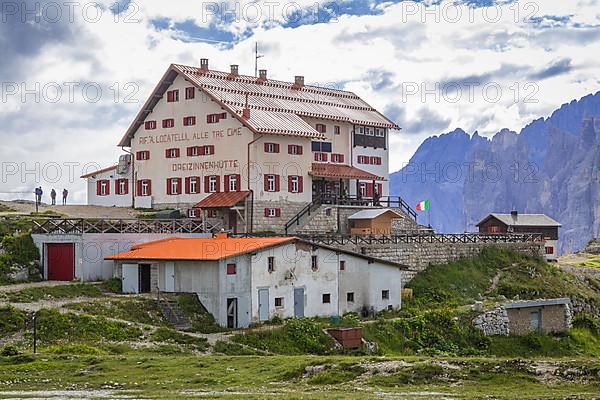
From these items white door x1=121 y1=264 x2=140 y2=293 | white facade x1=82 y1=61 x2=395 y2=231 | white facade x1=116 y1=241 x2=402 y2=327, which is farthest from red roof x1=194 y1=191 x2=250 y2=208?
white door x1=121 y1=264 x2=140 y2=293

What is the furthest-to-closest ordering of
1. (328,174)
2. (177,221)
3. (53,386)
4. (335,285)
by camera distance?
(328,174), (177,221), (335,285), (53,386)

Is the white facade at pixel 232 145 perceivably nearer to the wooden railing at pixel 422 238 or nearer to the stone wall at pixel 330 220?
the stone wall at pixel 330 220

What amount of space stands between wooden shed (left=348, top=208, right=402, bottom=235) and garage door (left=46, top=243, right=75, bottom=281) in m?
22.7

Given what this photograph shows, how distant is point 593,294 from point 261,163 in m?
27.2

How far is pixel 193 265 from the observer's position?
50281 millimetres

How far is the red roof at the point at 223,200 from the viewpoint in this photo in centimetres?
6800

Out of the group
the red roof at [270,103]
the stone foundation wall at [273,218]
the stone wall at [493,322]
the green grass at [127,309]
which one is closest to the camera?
the green grass at [127,309]

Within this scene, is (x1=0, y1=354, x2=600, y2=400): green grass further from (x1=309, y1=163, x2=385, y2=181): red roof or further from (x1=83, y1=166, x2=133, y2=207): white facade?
(x1=83, y1=166, x2=133, y2=207): white facade

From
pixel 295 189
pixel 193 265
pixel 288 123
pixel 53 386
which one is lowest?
pixel 53 386

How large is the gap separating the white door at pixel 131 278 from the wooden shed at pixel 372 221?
21959 millimetres

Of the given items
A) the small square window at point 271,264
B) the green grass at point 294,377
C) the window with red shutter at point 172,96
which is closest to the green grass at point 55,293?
the small square window at point 271,264

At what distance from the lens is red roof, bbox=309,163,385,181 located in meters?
75.0

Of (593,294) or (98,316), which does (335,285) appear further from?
(593,294)

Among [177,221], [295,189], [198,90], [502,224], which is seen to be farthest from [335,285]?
[502,224]
